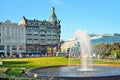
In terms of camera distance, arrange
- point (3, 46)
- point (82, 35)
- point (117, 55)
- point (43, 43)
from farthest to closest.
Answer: point (43, 43)
point (3, 46)
point (117, 55)
point (82, 35)

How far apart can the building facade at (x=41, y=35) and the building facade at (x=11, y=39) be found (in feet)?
11.3

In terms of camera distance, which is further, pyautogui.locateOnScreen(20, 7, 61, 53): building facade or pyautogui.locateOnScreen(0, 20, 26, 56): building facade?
pyautogui.locateOnScreen(20, 7, 61, 53): building facade

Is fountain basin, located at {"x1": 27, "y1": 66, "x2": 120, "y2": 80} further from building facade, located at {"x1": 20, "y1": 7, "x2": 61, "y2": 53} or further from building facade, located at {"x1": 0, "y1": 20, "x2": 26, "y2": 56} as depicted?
building facade, located at {"x1": 20, "y1": 7, "x2": 61, "y2": 53}

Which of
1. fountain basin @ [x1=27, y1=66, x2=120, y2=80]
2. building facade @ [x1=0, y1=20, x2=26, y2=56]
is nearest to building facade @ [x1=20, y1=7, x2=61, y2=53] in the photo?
building facade @ [x1=0, y1=20, x2=26, y2=56]

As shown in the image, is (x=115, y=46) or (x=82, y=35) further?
(x=115, y=46)

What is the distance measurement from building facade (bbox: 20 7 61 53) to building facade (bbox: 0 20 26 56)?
344cm

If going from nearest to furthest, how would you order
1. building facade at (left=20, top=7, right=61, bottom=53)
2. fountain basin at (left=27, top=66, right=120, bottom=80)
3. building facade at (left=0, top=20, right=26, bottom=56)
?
fountain basin at (left=27, top=66, right=120, bottom=80), building facade at (left=0, top=20, right=26, bottom=56), building facade at (left=20, top=7, right=61, bottom=53)

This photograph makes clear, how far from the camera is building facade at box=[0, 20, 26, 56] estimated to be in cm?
11685

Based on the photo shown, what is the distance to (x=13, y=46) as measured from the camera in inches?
4668

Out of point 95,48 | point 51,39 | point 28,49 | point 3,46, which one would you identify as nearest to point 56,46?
point 51,39

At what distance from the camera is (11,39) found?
119 metres

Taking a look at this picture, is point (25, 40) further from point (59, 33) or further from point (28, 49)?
point (59, 33)

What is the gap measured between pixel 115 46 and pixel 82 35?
49.2 meters

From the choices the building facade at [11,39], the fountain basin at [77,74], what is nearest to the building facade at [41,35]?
the building facade at [11,39]
